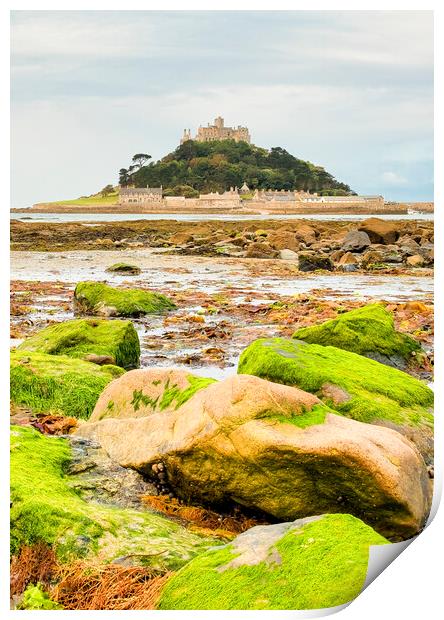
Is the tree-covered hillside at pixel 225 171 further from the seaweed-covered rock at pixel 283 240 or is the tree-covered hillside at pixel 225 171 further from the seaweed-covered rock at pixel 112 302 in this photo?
the seaweed-covered rock at pixel 283 240

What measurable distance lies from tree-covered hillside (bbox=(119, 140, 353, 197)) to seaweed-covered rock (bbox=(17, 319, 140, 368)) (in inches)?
49.5

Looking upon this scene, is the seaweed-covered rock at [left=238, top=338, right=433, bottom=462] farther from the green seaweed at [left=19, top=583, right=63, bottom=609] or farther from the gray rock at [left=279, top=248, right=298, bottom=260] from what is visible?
the gray rock at [left=279, top=248, right=298, bottom=260]

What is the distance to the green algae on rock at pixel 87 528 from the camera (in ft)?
10.1

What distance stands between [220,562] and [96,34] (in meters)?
3.33

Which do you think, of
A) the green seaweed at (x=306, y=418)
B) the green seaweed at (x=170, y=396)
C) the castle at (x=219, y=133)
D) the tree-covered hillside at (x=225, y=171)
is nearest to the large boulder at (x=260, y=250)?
the tree-covered hillside at (x=225, y=171)

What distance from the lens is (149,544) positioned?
3156mm

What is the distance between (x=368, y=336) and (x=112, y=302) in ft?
10.6

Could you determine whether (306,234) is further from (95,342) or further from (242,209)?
(95,342)

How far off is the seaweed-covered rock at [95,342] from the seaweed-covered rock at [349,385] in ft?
5.87

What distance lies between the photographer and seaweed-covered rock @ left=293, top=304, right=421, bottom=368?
577 cm

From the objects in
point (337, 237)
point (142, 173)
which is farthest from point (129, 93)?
point (337, 237)

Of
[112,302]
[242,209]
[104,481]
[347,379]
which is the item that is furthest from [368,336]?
[242,209]

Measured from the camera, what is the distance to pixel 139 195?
686cm

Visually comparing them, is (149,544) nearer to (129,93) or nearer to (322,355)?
(322,355)
